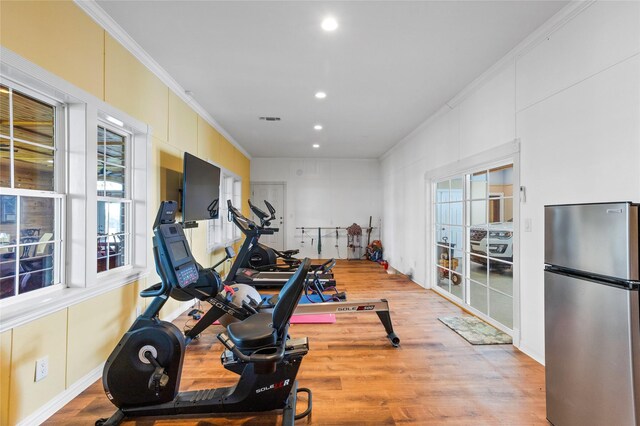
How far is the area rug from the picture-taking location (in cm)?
306

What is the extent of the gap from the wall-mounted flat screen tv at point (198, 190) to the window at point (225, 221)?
95 cm

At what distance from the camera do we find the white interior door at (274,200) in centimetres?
849

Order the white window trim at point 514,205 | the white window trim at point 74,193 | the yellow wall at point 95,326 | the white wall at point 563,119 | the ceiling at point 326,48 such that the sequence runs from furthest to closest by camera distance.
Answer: the white window trim at point 514,205 → the ceiling at point 326,48 → the yellow wall at point 95,326 → the white wall at point 563,119 → the white window trim at point 74,193

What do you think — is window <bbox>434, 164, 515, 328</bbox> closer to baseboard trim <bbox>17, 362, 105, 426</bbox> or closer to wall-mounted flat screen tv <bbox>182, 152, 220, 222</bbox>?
wall-mounted flat screen tv <bbox>182, 152, 220, 222</bbox>

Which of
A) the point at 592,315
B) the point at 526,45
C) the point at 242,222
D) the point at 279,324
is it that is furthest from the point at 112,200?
the point at 526,45

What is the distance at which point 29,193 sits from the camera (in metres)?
1.95

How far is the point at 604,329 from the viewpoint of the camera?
151cm

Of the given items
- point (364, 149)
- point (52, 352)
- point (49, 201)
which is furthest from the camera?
point (364, 149)

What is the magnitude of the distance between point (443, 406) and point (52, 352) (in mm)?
2776

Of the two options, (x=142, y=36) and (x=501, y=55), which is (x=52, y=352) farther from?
(x=501, y=55)

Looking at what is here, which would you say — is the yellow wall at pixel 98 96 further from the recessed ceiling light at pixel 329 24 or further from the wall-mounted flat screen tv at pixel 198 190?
the recessed ceiling light at pixel 329 24

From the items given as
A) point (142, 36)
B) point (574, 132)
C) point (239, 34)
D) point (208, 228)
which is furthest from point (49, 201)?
point (574, 132)

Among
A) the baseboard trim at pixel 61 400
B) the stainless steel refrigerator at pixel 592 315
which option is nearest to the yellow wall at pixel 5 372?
the baseboard trim at pixel 61 400

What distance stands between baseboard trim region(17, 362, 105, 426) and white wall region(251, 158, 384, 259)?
625 centimetres
